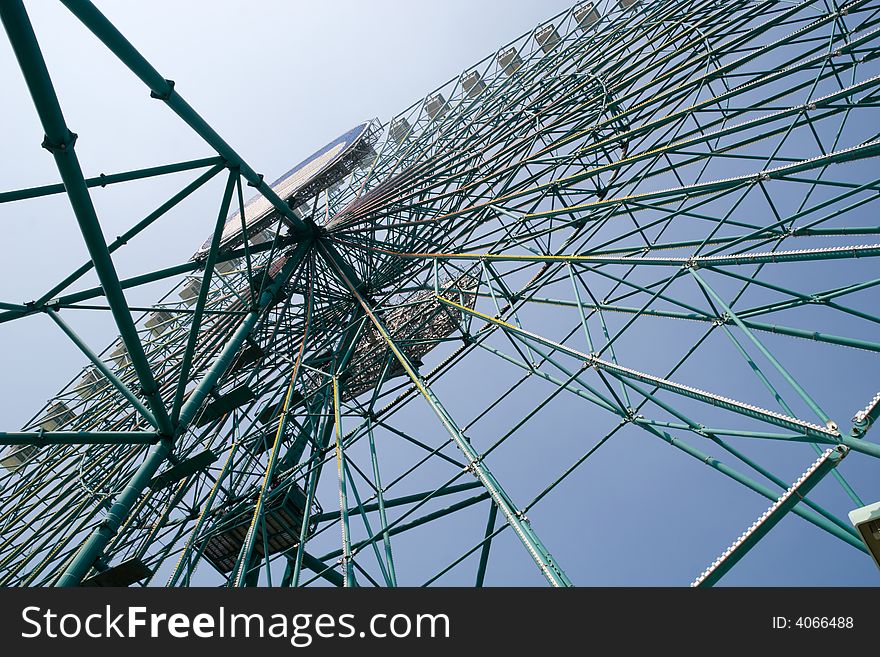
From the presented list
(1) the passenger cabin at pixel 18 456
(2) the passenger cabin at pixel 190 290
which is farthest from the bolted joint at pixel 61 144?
(2) the passenger cabin at pixel 190 290

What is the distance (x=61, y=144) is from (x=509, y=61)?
2148 cm

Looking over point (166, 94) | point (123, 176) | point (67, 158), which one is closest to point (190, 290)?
point (123, 176)

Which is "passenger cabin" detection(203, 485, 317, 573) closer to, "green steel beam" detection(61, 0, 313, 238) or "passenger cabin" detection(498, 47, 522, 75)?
"green steel beam" detection(61, 0, 313, 238)

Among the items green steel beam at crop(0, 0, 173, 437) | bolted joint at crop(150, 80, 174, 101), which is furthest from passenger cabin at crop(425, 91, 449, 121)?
green steel beam at crop(0, 0, 173, 437)

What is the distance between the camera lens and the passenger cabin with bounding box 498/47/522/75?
86.8ft

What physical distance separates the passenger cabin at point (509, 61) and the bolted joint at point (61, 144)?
2082 cm

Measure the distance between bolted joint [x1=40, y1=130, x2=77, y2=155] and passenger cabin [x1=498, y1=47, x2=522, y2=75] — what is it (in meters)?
20.8

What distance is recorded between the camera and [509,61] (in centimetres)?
2661

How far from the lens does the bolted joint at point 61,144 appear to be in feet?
27.3

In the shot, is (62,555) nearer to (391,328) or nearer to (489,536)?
(489,536)

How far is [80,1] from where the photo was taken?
855 centimetres

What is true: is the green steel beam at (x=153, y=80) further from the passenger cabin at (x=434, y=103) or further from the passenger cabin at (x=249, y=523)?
the passenger cabin at (x=434, y=103)
